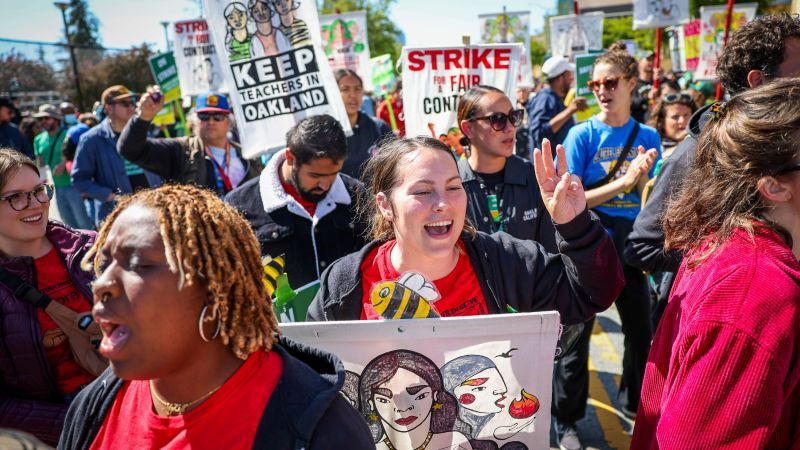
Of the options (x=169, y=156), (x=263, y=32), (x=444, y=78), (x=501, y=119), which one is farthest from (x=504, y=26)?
(x=501, y=119)

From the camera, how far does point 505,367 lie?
185 centimetres

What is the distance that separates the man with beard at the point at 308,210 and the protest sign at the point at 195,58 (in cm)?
436

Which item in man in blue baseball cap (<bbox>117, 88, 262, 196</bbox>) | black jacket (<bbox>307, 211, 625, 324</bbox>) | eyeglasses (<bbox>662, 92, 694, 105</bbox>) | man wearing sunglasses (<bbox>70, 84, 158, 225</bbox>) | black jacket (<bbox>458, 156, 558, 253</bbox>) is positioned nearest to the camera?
black jacket (<bbox>307, 211, 625, 324</bbox>)

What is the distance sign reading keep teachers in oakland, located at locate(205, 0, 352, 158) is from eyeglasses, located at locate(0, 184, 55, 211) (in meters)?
1.96

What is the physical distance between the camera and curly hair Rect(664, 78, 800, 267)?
154 cm

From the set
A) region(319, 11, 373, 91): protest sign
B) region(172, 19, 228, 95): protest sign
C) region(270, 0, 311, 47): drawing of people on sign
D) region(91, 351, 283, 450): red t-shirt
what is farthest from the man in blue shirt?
region(91, 351, 283, 450): red t-shirt

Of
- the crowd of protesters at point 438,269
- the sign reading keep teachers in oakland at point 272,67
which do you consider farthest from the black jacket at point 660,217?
the sign reading keep teachers in oakland at point 272,67

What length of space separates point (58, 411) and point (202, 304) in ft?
4.56

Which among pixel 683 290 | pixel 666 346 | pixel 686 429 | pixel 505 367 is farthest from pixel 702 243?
pixel 505 367

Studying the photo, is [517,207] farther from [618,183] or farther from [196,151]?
[196,151]

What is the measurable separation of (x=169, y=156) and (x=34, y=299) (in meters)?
2.46

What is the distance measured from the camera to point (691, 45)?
12664 mm

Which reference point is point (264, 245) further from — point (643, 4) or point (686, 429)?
point (643, 4)

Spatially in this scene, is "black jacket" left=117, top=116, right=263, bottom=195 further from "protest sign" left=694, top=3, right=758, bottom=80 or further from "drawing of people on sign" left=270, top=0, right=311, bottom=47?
"protest sign" left=694, top=3, right=758, bottom=80
